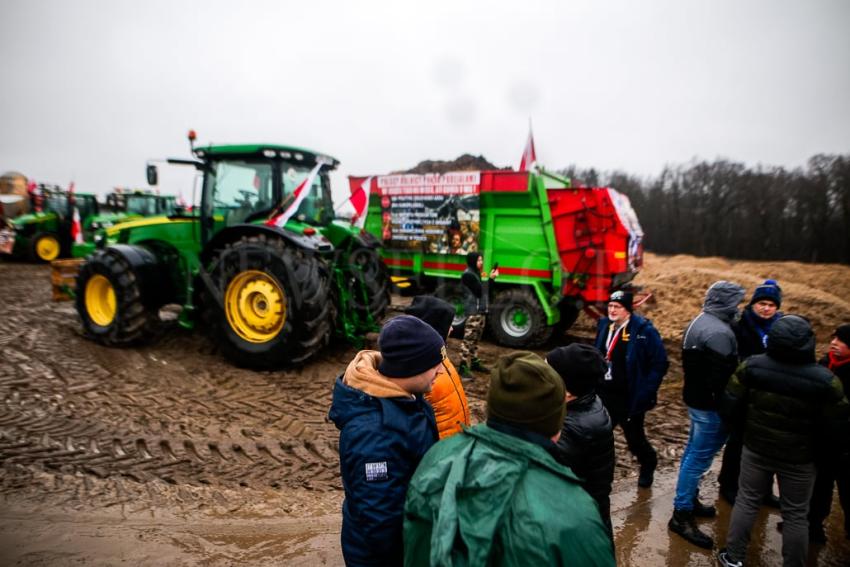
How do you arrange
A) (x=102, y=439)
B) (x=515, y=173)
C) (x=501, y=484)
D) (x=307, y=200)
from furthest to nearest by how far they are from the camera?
(x=515, y=173)
(x=307, y=200)
(x=102, y=439)
(x=501, y=484)

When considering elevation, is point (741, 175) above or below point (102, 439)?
above

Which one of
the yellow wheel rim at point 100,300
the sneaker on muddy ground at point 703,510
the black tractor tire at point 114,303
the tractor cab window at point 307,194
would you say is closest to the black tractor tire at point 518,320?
the tractor cab window at point 307,194

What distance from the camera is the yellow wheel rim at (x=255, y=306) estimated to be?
5.05m

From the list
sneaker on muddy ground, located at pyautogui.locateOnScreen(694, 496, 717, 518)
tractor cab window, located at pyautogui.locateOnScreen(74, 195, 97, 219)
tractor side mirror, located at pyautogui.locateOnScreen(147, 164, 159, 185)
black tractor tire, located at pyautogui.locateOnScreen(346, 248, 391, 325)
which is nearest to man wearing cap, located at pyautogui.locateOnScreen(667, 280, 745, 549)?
sneaker on muddy ground, located at pyautogui.locateOnScreen(694, 496, 717, 518)

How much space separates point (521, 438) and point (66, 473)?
3.46 meters

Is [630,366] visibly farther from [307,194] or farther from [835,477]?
[307,194]

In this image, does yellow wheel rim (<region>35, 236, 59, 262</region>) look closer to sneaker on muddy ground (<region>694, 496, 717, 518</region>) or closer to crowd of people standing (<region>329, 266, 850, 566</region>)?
crowd of people standing (<region>329, 266, 850, 566</region>)

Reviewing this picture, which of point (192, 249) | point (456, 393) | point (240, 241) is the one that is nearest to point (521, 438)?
point (456, 393)

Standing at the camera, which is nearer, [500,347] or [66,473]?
[66,473]

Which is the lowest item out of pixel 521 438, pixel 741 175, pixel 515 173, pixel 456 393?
pixel 456 393

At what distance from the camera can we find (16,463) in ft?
10.6

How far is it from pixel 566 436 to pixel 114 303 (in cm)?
616

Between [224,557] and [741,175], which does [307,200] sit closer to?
[224,557]

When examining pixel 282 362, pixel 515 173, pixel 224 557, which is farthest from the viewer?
pixel 515 173
